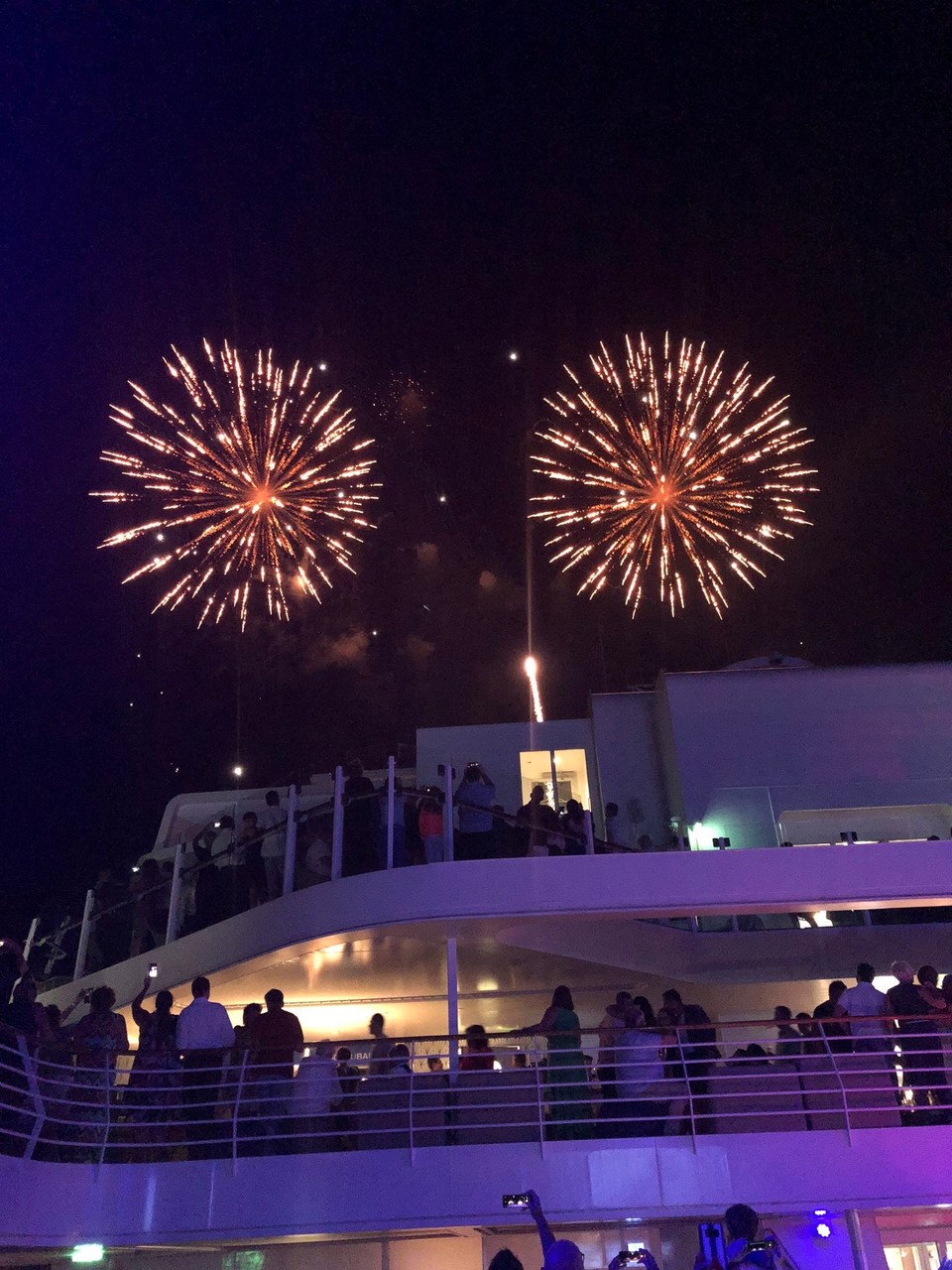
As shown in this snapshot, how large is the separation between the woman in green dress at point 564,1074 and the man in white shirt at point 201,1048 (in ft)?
9.36

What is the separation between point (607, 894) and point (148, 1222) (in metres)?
5.35

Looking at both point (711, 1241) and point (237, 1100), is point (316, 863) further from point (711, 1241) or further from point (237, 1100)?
point (711, 1241)

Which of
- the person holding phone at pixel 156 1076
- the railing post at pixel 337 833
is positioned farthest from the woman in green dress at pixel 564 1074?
the person holding phone at pixel 156 1076

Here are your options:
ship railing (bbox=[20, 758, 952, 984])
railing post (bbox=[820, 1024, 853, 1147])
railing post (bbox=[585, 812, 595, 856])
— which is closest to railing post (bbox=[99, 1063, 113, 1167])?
ship railing (bbox=[20, 758, 952, 984])

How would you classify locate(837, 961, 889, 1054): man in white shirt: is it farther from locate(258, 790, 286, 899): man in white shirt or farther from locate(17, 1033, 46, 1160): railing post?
locate(17, 1033, 46, 1160): railing post

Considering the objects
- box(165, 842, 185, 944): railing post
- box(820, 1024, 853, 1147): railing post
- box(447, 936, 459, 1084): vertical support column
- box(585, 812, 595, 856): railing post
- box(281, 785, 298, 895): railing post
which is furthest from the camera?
box(165, 842, 185, 944): railing post

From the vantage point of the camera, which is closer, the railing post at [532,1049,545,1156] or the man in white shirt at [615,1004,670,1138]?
the railing post at [532,1049,545,1156]

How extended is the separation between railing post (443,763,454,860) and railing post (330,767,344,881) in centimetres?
120

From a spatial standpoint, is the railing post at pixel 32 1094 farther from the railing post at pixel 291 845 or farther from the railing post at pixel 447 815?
the railing post at pixel 447 815

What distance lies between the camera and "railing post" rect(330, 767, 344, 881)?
12.5m

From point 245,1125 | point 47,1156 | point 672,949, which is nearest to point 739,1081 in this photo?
point 672,949

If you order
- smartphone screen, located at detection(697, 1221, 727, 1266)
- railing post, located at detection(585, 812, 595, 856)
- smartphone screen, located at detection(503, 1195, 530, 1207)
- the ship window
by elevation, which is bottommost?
→ smartphone screen, located at detection(697, 1221, 727, 1266)

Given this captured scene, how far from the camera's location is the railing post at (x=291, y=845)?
12.7m

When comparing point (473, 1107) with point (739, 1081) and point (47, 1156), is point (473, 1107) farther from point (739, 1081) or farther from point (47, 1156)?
point (47, 1156)
